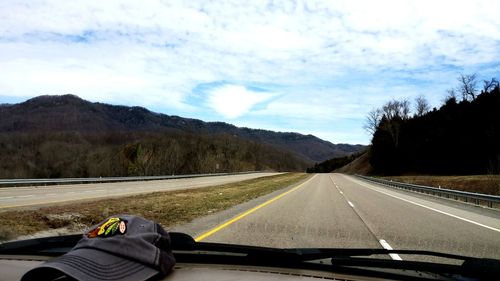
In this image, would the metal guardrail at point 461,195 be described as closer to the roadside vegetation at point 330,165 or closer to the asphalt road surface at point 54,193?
the asphalt road surface at point 54,193

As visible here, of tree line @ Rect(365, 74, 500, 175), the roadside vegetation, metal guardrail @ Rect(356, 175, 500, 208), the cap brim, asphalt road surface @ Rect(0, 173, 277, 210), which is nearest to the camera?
the cap brim

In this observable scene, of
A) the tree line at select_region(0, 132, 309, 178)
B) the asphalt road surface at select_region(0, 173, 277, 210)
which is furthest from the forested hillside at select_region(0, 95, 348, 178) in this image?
the asphalt road surface at select_region(0, 173, 277, 210)

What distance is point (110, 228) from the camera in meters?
3.41

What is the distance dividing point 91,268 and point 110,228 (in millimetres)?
429

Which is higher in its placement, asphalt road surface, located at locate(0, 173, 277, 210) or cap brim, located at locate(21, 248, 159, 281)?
cap brim, located at locate(21, 248, 159, 281)

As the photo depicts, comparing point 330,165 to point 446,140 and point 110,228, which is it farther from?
point 110,228

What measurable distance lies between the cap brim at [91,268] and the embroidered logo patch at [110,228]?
184mm

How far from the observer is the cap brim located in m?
2.97

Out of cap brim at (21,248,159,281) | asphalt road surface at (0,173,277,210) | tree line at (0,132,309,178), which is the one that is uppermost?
tree line at (0,132,309,178)

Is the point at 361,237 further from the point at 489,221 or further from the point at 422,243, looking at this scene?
the point at 489,221

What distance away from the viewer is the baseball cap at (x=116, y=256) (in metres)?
3.01

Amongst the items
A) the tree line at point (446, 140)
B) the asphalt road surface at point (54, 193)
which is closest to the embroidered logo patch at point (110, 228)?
the asphalt road surface at point (54, 193)

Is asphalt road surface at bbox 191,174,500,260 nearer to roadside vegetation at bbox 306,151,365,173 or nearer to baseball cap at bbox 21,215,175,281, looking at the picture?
baseball cap at bbox 21,215,175,281

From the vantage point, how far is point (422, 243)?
10758mm
